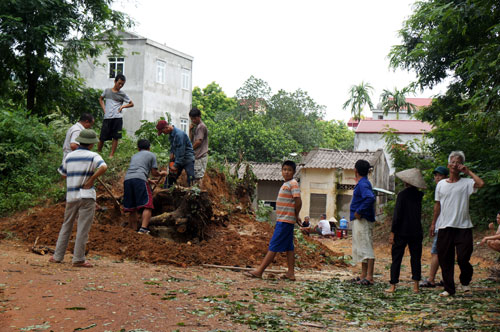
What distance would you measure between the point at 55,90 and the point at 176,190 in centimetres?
931

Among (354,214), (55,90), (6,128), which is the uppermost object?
(55,90)

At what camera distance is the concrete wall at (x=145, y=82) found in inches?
1331

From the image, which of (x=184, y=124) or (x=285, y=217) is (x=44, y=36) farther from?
(x=184, y=124)

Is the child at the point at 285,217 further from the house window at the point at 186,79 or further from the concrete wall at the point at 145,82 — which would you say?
the house window at the point at 186,79

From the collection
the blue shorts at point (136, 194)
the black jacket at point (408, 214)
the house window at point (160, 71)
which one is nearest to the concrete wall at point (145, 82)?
the house window at point (160, 71)

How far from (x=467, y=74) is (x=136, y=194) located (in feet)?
36.4

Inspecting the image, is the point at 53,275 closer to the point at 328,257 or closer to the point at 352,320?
the point at 352,320

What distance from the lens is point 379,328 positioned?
547cm

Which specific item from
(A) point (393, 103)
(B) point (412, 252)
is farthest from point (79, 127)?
(A) point (393, 103)

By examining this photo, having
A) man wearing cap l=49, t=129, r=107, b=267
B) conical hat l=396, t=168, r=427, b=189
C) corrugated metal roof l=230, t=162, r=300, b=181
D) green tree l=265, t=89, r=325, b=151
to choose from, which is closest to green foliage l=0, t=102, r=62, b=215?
man wearing cap l=49, t=129, r=107, b=267

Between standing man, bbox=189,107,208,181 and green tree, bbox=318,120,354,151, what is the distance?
5258 cm

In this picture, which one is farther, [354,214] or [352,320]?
[354,214]

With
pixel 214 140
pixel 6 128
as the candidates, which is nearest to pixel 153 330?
pixel 6 128

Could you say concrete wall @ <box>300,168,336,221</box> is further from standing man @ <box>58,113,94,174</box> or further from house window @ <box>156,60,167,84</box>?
standing man @ <box>58,113,94,174</box>
